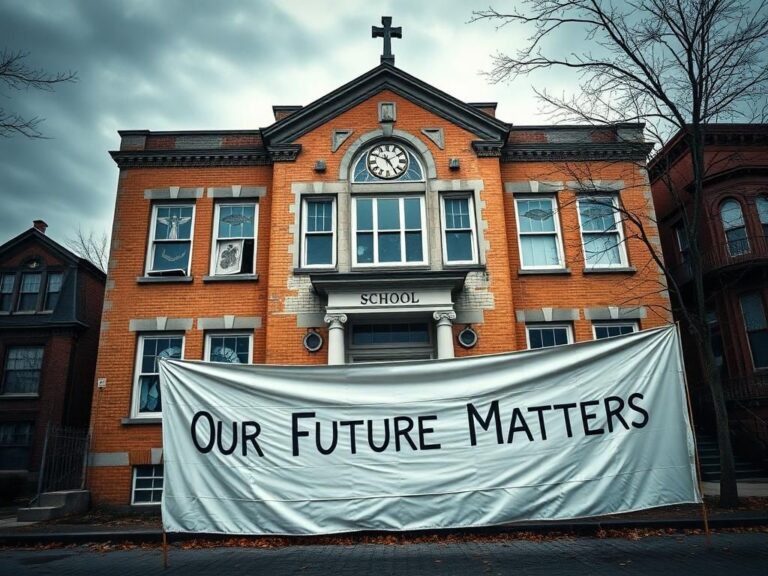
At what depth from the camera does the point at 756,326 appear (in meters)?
15.9

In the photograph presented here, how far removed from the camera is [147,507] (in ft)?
39.2

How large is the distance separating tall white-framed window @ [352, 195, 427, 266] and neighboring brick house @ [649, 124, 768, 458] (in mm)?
7003

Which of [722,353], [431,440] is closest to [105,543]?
[431,440]

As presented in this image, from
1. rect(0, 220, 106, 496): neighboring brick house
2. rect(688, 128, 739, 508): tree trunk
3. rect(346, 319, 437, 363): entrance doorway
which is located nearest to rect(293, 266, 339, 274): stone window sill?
rect(346, 319, 437, 363): entrance doorway

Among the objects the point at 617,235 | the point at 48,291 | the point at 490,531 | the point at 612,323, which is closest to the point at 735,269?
the point at 617,235

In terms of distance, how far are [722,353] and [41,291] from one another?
25.5 metres

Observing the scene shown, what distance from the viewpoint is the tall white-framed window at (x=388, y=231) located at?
13.6 m

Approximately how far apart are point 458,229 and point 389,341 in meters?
3.57

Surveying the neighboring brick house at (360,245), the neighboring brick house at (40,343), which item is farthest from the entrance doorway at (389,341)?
the neighboring brick house at (40,343)

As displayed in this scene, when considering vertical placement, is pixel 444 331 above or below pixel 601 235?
below

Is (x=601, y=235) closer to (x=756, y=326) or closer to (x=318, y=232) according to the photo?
(x=756, y=326)

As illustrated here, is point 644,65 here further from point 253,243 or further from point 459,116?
point 253,243

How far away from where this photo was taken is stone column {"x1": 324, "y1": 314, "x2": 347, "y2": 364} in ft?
39.6

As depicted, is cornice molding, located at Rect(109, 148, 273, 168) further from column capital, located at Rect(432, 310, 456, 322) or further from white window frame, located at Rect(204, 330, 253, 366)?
column capital, located at Rect(432, 310, 456, 322)
